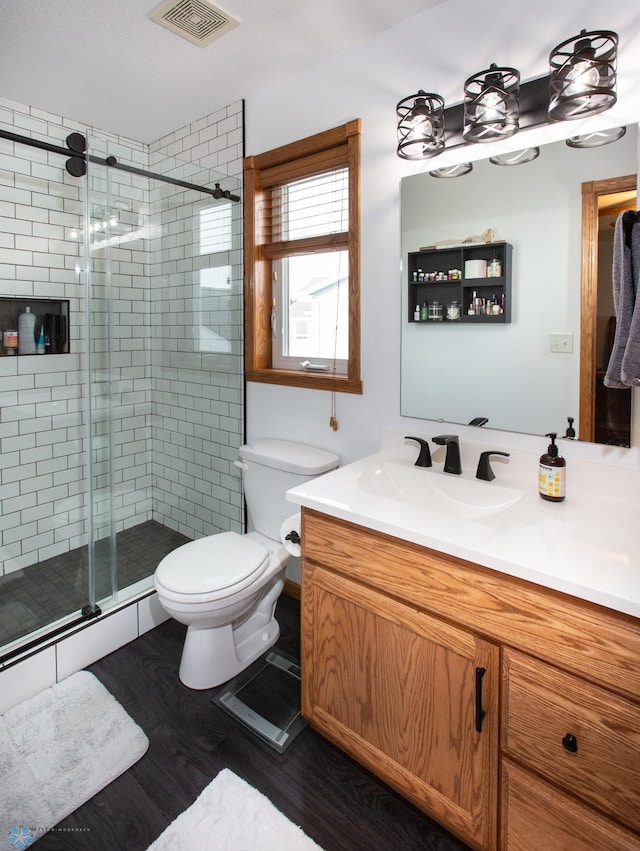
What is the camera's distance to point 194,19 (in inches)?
69.7

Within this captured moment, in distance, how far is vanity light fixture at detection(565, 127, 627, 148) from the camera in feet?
4.56

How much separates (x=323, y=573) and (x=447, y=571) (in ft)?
1.46

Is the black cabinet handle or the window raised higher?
the window

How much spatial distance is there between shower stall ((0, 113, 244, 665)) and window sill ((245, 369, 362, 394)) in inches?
7.3

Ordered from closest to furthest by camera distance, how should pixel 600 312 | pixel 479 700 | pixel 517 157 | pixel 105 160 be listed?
pixel 479 700
pixel 600 312
pixel 517 157
pixel 105 160

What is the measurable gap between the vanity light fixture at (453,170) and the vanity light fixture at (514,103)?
0.02 m

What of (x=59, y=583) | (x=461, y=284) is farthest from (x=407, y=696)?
(x=59, y=583)

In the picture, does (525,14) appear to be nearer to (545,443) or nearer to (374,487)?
(545,443)

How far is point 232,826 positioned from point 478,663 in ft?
2.86

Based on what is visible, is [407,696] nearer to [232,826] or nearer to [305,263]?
[232,826]

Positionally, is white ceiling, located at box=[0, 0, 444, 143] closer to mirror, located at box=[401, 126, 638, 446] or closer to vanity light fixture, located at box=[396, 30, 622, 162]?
vanity light fixture, located at box=[396, 30, 622, 162]

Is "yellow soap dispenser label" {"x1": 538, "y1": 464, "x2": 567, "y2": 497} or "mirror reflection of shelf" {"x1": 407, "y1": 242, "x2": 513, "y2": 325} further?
"mirror reflection of shelf" {"x1": 407, "y1": 242, "x2": 513, "y2": 325}

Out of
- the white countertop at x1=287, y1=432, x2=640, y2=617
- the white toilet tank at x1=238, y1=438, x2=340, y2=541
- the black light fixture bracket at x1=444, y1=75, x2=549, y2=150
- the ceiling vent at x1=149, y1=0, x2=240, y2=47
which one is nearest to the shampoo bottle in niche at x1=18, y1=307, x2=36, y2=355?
the white toilet tank at x1=238, y1=438, x2=340, y2=541

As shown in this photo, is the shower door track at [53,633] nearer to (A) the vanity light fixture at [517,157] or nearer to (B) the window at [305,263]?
(B) the window at [305,263]
